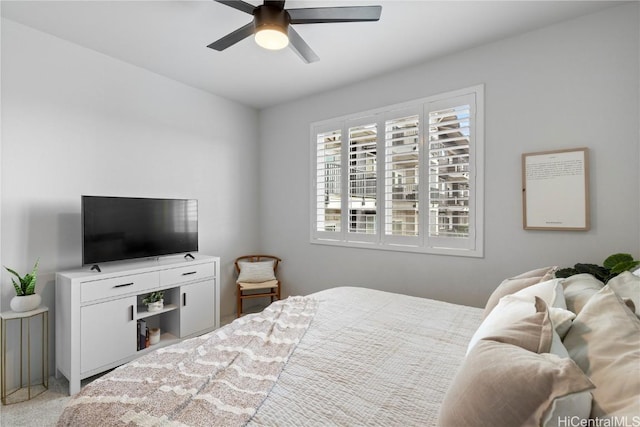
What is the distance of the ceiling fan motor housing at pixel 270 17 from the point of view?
6.05 ft

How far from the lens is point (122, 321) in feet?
8.35

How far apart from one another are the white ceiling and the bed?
1.91 metres

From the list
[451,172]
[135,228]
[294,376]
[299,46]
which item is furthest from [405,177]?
[135,228]

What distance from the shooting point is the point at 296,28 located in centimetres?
242

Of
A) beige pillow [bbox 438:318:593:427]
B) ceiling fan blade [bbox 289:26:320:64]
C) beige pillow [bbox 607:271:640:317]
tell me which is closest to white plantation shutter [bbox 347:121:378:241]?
ceiling fan blade [bbox 289:26:320:64]

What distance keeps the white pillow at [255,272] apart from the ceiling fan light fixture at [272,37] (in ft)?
8.40

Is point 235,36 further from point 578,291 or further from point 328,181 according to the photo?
point 578,291

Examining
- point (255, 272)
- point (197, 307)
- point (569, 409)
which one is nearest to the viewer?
point (569, 409)

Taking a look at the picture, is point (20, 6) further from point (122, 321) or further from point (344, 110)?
point (344, 110)

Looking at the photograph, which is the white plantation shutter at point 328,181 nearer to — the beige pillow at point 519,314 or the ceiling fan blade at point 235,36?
the ceiling fan blade at point 235,36

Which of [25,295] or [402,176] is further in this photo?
[402,176]

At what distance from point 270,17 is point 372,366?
1976mm

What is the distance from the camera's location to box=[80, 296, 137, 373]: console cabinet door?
7.68 feet

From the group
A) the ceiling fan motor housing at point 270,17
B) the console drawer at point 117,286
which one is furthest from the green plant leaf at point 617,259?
the console drawer at point 117,286
